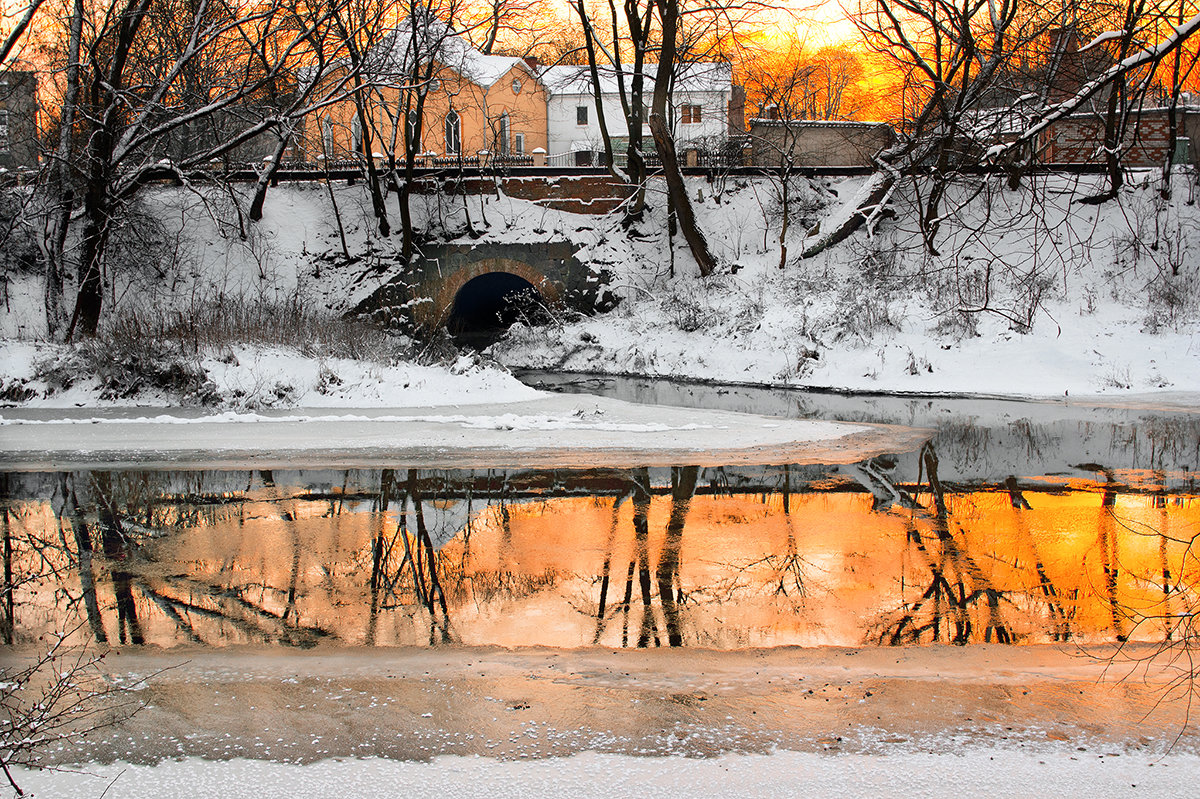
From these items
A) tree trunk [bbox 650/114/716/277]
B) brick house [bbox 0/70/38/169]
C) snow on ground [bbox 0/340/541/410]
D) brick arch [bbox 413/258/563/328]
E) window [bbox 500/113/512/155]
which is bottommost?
snow on ground [bbox 0/340/541/410]

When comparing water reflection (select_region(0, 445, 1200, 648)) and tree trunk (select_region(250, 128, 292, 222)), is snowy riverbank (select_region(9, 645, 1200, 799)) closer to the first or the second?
water reflection (select_region(0, 445, 1200, 648))

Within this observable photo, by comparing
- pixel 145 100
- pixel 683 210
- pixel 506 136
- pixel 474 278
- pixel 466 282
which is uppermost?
pixel 506 136

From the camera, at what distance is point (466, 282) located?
26.5 meters

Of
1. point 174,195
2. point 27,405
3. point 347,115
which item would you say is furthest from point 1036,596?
point 347,115

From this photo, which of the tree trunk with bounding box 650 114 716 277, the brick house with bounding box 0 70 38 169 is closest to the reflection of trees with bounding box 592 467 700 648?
the brick house with bounding box 0 70 38 169

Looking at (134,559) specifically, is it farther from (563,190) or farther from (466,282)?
(563,190)

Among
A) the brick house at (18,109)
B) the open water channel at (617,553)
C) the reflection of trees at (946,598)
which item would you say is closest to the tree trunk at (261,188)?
the brick house at (18,109)

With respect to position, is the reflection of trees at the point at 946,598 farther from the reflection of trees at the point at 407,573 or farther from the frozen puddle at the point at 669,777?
the reflection of trees at the point at 407,573

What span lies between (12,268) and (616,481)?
21279 millimetres

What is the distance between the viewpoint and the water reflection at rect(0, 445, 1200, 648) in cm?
552

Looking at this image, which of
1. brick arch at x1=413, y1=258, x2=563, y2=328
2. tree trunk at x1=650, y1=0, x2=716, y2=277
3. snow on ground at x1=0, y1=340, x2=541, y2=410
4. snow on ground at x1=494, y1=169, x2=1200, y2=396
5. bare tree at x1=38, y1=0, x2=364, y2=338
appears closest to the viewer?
snow on ground at x1=0, y1=340, x2=541, y2=410

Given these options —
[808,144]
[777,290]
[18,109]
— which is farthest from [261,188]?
[808,144]

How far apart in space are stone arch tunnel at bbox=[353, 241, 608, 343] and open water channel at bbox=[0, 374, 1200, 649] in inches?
628

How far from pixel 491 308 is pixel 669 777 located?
27.0 meters
